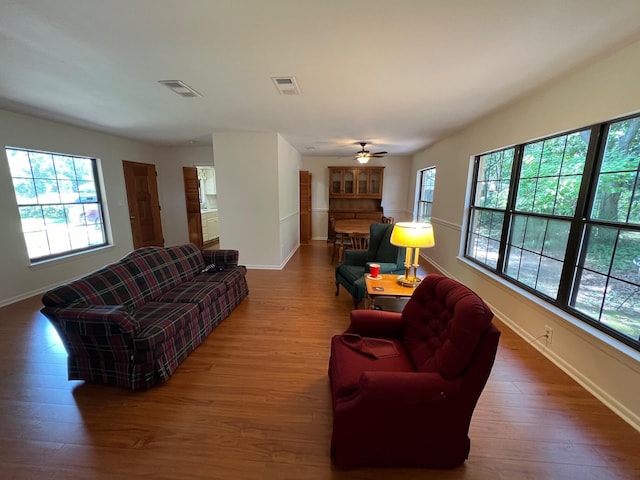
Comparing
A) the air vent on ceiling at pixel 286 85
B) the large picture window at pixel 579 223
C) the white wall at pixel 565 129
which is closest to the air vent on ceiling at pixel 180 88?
the air vent on ceiling at pixel 286 85

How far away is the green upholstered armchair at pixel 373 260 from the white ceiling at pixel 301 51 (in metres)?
1.58

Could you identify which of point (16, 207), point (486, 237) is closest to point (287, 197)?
point (486, 237)

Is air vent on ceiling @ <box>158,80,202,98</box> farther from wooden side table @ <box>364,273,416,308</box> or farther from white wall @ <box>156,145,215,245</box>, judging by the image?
white wall @ <box>156,145,215,245</box>

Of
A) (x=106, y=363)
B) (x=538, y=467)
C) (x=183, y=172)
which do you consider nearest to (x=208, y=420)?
(x=106, y=363)

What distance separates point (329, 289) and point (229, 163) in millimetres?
2761

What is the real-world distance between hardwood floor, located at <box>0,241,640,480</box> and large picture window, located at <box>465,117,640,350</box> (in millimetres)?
646

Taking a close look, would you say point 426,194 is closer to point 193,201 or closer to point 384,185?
point 384,185

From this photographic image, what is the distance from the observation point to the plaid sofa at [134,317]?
5.64 ft

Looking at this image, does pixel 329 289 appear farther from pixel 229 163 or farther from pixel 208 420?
pixel 229 163

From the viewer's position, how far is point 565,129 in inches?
82.4

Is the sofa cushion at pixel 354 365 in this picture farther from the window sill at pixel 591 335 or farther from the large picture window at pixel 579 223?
the large picture window at pixel 579 223

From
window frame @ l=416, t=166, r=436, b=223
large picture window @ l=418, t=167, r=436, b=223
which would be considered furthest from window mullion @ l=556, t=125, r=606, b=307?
window frame @ l=416, t=166, r=436, b=223

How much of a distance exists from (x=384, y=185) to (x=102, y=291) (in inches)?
254

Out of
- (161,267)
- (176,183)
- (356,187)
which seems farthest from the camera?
(356,187)
